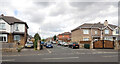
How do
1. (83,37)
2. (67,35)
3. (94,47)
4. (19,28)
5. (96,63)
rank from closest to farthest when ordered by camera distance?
(96,63), (94,47), (19,28), (83,37), (67,35)

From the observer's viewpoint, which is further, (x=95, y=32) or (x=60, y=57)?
(x=95, y=32)

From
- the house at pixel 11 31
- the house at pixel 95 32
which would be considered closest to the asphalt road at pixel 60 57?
the house at pixel 11 31

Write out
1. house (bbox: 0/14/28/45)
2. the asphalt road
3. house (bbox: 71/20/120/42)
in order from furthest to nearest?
house (bbox: 71/20/120/42), house (bbox: 0/14/28/45), the asphalt road

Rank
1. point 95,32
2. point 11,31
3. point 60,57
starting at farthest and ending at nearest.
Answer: point 95,32
point 11,31
point 60,57

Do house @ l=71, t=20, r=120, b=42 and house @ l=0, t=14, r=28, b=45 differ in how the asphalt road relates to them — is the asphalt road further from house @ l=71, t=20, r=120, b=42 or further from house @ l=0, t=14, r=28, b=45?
house @ l=71, t=20, r=120, b=42

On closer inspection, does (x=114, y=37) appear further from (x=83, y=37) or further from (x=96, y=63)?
(x=96, y=63)

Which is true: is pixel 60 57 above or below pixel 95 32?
below

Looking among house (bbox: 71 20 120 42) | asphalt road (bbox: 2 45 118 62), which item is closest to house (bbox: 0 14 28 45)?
asphalt road (bbox: 2 45 118 62)

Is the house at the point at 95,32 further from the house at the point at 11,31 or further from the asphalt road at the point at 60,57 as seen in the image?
the asphalt road at the point at 60,57

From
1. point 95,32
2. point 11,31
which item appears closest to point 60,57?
point 11,31

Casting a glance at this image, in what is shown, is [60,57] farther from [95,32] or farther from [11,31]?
[95,32]

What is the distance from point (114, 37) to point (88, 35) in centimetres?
1049

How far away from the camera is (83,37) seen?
3956 centimetres

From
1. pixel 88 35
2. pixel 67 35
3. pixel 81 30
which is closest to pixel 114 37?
pixel 88 35
